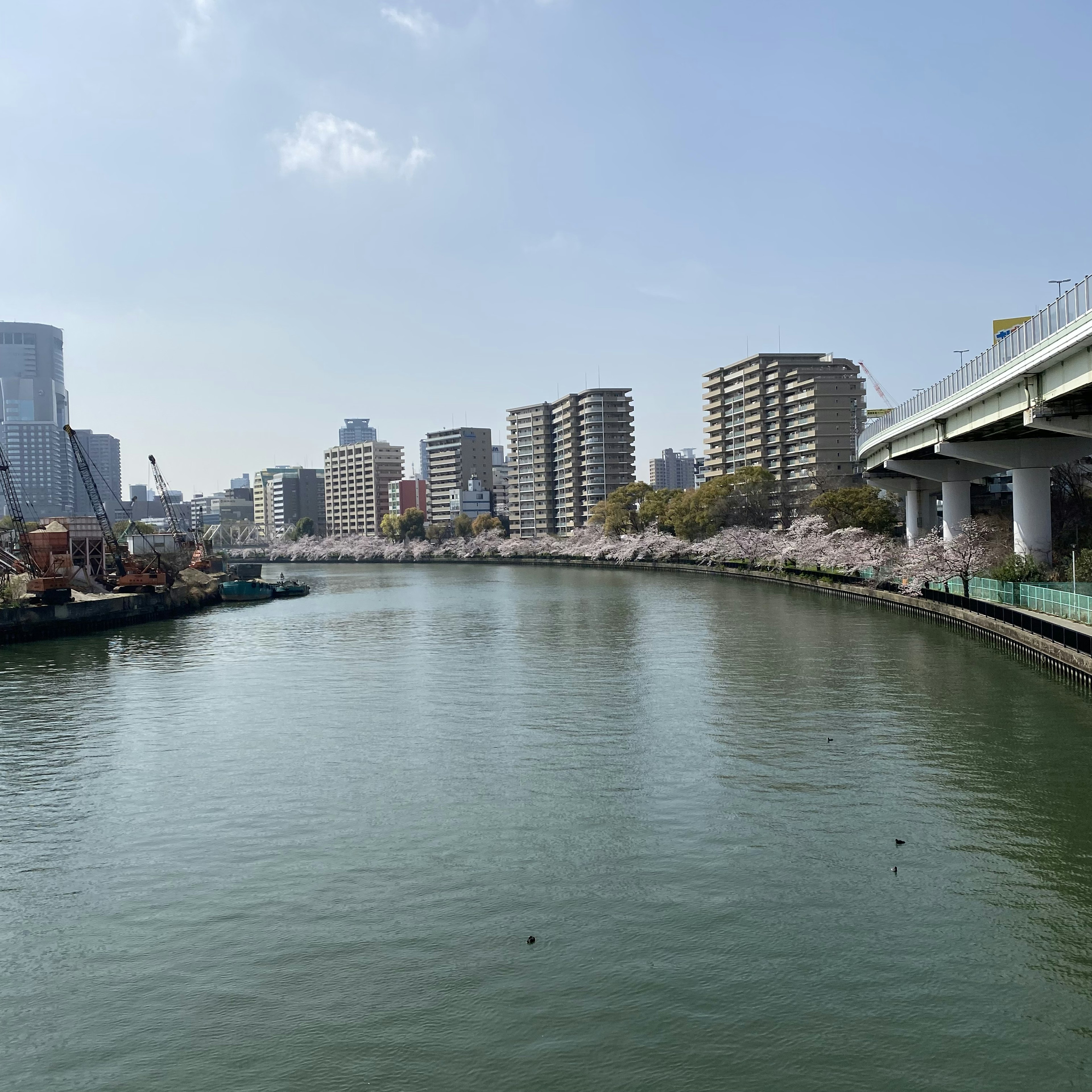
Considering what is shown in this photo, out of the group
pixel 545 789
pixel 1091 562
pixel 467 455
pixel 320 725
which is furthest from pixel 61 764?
pixel 467 455

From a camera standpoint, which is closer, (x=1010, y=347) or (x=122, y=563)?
(x=1010, y=347)

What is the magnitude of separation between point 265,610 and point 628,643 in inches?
1252

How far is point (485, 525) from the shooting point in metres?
138

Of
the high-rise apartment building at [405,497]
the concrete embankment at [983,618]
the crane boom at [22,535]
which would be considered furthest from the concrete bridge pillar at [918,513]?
the high-rise apartment building at [405,497]

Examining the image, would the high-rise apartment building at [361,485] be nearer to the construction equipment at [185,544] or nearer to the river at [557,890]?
the construction equipment at [185,544]

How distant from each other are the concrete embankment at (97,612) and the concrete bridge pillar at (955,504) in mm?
40643

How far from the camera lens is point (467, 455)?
538ft

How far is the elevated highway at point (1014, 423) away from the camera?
82.3ft

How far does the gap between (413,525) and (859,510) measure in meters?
94.4

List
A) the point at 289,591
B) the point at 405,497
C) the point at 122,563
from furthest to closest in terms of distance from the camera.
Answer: the point at 405,497, the point at 289,591, the point at 122,563

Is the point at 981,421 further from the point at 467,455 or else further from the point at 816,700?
the point at 467,455

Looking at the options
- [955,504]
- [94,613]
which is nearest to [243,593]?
[94,613]

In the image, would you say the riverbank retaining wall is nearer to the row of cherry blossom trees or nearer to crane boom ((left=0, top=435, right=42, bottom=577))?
crane boom ((left=0, top=435, right=42, bottom=577))

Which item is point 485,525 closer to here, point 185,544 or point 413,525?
point 413,525
